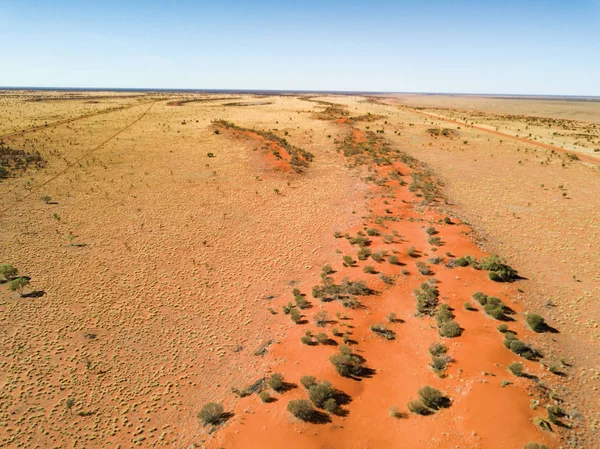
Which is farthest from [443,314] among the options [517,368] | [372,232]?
[372,232]

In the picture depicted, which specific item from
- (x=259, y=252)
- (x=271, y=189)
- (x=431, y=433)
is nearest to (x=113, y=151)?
(x=271, y=189)

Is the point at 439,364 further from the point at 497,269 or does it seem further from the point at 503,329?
the point at 497,269

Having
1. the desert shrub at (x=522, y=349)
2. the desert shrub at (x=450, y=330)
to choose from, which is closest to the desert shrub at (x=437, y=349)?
the desert shrub at (x=450, y=330)

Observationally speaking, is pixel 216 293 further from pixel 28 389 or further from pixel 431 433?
pixel 431 433

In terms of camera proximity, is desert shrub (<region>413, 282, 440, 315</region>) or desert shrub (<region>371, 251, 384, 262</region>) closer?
desert shrub (<region>413, 282, 440, 315</region>)

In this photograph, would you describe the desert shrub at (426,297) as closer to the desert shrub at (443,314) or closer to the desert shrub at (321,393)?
the desert shrub at (443,314)

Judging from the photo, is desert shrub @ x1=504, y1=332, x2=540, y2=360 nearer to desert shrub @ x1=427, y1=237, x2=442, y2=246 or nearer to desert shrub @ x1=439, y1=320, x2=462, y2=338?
desert shrub @ x1=439, y1=320, x2=462, y2=338

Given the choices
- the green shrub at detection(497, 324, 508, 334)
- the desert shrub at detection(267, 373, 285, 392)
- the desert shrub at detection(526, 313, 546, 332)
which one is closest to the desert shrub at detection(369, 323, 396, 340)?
the green shrub at detection(497, 324, 508, 334)
